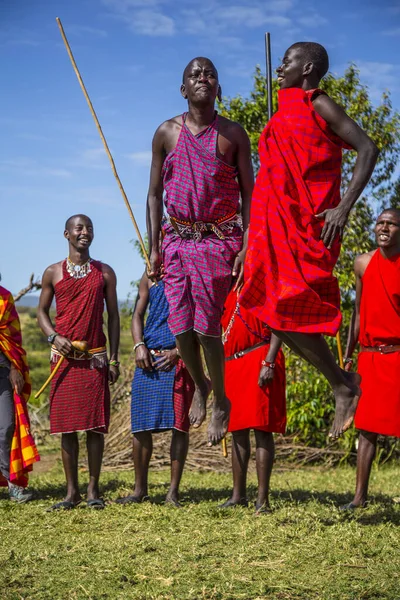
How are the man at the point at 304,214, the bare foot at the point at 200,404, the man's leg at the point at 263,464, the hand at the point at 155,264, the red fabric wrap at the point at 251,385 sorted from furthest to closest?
the red fabric wrap at the point at 251,385 → the man's leg at the point at 263,464 → the bare foot at the point at 200,404 → the hand at the point at 155,264 → the man at the point at 304,214

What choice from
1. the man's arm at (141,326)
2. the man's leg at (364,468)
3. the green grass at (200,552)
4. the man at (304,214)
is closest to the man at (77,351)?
the man's arm at (141,326)

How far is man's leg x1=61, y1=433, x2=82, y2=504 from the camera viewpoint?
7312 mm

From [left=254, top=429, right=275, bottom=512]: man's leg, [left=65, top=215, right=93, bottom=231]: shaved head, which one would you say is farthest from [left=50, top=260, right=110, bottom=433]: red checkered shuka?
[left=254, top=429, right=275, bottom=512]: man's leg

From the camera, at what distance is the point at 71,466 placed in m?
7.36

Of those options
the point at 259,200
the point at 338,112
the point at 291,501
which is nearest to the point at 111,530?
the point at 291,501

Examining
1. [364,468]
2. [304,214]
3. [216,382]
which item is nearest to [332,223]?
[304,214]

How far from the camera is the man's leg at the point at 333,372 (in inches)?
184


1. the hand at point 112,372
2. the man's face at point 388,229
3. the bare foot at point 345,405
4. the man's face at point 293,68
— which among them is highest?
the man's face at point 293,68

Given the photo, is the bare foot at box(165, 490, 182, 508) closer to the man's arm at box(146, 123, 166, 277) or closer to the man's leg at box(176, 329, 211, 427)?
the man's leg at box(176, 329, 211, 427)

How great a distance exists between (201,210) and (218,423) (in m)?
1.48

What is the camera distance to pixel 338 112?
183 inches

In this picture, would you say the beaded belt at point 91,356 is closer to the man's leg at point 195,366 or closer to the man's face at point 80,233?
the man's face at point 80,233

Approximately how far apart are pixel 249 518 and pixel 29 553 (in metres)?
Answer: 1.80

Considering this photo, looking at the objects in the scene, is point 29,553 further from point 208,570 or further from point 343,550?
point 343,550
